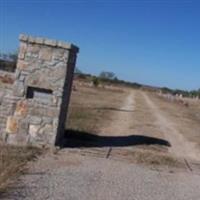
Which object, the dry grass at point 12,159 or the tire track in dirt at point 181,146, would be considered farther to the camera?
the tire track in dirt at point 181,146

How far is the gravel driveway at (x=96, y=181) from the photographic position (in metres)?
7.70

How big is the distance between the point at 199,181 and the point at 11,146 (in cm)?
418

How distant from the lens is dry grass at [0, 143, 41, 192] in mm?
8203

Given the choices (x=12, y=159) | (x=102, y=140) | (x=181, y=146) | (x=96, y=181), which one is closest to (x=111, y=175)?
(x=96, y=181)

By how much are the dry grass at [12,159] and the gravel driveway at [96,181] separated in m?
0.17

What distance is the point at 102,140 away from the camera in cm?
1446

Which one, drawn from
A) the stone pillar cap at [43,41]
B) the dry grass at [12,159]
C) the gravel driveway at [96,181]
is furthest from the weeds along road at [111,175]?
the stone pillar cap at [43,41]

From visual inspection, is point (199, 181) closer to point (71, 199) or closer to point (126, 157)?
point (126, 157)

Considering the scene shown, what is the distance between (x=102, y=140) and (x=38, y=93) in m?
3.27

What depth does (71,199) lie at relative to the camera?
24.2ft

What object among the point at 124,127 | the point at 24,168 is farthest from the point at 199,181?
the point at 124,127

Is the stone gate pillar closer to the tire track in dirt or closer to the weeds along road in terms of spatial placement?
the weeds along road

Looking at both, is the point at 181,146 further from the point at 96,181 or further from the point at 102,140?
the point at 96,181

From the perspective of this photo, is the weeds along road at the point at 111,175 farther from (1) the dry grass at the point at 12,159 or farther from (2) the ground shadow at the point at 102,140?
(1) the dry grass at the point at 12,159
